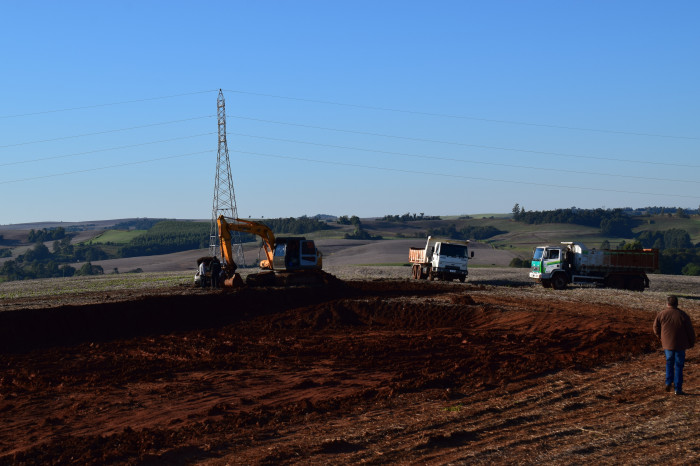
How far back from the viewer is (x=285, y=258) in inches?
1537

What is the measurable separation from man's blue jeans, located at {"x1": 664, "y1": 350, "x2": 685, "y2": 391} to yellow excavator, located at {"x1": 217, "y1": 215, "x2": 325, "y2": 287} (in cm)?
2695

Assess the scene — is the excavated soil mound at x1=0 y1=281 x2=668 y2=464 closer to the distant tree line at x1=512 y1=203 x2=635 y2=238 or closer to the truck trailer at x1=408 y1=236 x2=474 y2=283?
the truck trailer at x1=408 y1=236 x2=474 y2=283

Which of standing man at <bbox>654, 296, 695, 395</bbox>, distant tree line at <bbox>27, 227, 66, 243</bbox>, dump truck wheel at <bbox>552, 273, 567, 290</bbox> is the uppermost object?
distant tree line at <bbox>27, 227, 66, 243</bbox>

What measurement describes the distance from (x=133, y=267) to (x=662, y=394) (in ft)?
291

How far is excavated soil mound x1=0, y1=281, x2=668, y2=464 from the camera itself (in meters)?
10.6

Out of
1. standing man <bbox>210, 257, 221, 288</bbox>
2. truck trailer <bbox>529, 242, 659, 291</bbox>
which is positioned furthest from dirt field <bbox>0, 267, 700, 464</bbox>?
truck trailer <bbox>529, 242, 659, 291</bbox>

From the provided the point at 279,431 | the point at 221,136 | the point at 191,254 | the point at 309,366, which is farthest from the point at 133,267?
the point at 279,431

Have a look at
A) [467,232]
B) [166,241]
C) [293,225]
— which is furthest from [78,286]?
[467,232]

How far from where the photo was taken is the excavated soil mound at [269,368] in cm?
1063

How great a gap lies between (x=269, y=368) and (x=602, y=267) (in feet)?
88.7

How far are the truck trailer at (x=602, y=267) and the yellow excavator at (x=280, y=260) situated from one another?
13.2 metres

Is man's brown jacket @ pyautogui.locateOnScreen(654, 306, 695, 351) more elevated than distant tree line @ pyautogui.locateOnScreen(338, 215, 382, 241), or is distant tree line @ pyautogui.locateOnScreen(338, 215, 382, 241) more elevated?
distant tree line @ pyautogui.locateOnScreen(338, 215, 382, 241)

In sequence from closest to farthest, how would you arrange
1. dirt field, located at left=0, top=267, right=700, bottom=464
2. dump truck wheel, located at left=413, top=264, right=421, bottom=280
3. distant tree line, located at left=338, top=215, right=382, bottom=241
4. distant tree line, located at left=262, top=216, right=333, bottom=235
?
dirt field, located at left=0, top=267, right=700, bottom=464
dump truck wheel, located at left=413, top=264, right=421, bottom=280
distant tree line, located at left=338, top=215, right=382, bottom=241
distant tree line, located at left=262, top=216, right=333, bottom=235

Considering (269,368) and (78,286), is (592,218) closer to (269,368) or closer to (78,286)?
(78,286)
